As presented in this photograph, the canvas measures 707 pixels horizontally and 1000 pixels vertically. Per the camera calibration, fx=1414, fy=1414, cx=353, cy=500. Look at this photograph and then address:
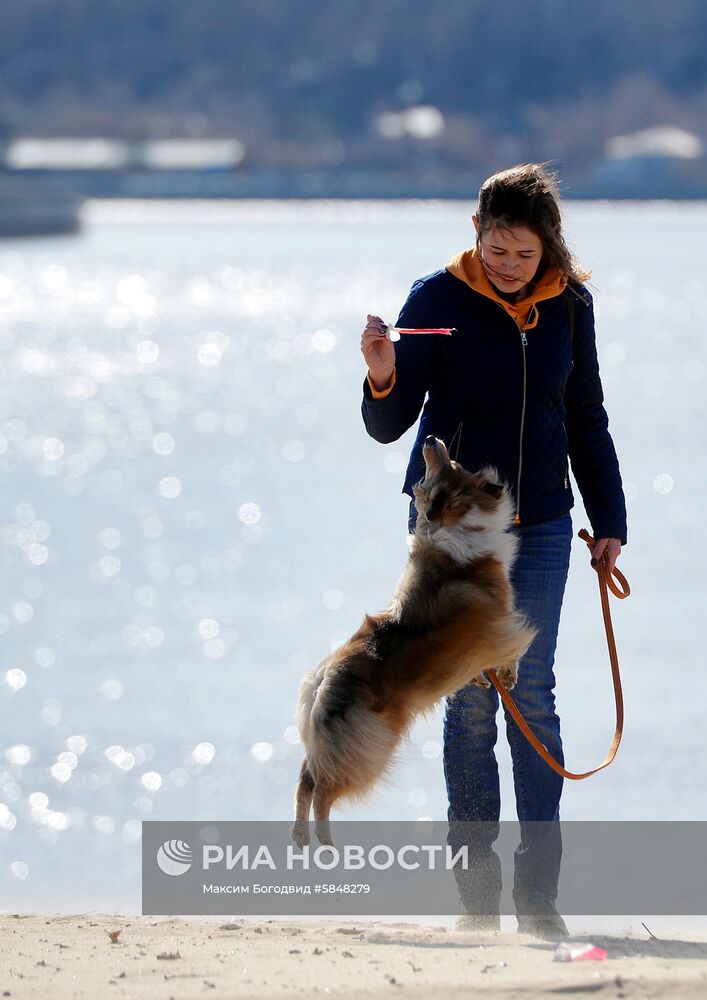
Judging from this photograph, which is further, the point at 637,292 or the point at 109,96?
the point at 109,96

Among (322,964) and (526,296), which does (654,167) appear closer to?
(526,296)

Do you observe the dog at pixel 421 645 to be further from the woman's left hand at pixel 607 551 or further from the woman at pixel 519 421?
the woman's left hand at pixel 607 551

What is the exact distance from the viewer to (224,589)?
9.47m

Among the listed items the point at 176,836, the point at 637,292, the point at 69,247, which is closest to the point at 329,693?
the point at 176,836

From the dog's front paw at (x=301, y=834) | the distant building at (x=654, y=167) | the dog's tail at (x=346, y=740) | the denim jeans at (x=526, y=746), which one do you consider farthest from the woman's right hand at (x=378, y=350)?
the distant building at (x=654, y=167)

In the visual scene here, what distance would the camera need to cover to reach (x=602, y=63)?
122 meters

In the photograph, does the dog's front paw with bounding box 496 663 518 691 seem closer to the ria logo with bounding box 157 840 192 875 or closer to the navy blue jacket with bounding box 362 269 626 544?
the navy blue jacket with bounding box 362 269 626 544

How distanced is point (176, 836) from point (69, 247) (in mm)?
57872

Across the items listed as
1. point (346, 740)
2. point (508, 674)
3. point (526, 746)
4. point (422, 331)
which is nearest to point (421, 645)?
point (346, 740)

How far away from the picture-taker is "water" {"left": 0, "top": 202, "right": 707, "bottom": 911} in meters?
5.92

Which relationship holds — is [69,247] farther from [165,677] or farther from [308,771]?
[308,771]

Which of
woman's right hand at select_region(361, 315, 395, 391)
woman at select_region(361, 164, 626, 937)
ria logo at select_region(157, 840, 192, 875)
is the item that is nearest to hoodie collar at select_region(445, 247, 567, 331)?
woman at select_region(361, 164, 626, 937)

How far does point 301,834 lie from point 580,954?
2.30 ft

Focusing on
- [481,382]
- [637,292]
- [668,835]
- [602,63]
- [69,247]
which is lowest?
[668,835]
